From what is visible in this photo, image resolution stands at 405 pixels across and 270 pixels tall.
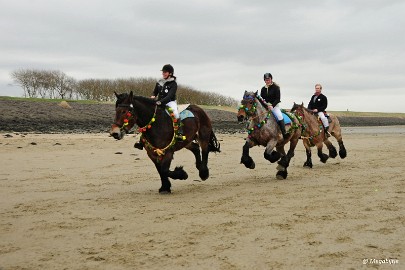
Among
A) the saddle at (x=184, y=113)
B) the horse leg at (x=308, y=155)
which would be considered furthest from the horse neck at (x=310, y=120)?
the saddle at (x=184, y=113)

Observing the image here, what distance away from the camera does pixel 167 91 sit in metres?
10.0

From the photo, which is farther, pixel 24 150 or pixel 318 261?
pixel 24 150

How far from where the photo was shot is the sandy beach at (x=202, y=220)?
4.84 metres

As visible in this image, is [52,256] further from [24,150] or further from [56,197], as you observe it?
[24,150]

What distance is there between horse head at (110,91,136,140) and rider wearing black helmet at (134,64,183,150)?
83 cm

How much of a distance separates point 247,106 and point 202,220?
5121 mm

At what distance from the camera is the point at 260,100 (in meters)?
11.7

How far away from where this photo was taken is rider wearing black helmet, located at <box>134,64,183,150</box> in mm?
9641

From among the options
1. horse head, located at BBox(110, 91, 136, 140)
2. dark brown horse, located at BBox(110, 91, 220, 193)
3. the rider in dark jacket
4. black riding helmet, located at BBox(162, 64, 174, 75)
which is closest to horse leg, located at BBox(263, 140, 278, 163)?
dark brown horse, located at BBox(110, 91, 220, 193)

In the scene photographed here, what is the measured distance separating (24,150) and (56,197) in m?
Answer: 9.95

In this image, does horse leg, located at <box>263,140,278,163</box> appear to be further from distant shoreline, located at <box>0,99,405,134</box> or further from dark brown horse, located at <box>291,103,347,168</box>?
distant shoreline, located at <box>0,99,405,134</box>

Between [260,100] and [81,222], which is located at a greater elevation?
[260,100]

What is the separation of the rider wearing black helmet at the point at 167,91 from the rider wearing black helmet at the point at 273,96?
3.24 meters

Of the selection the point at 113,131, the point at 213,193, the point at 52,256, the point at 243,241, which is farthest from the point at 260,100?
the point at 52,256
